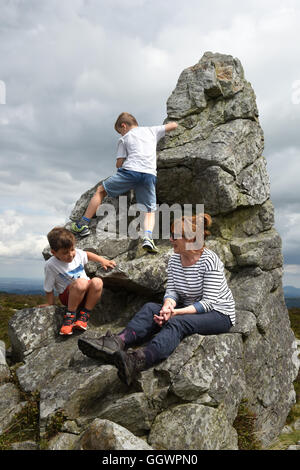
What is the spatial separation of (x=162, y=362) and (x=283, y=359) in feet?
18.0

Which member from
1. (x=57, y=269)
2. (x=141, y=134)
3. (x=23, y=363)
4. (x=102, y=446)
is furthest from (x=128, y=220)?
(x=102, y=446)

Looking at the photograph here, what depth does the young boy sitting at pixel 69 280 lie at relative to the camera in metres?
8.62

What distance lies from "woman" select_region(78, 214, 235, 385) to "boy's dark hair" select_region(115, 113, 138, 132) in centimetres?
474

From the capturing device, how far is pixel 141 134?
10.7m

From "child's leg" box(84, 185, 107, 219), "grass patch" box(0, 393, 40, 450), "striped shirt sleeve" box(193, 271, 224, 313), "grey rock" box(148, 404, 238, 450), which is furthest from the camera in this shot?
"child's leg" box(84, 185, 107, 219)

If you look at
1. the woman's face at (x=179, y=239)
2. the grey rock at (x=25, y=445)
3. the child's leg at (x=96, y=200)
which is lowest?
the grey rock at (x=25, y=445)

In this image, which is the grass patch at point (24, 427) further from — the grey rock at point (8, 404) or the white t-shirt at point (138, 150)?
the white t-shirt at point (138, 150)

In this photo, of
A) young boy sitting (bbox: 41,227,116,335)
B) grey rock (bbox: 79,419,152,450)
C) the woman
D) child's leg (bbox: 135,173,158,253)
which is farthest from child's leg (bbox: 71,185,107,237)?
grey rock (bbox: 79,419,152,450)

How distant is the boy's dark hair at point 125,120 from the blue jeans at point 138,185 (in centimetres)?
163

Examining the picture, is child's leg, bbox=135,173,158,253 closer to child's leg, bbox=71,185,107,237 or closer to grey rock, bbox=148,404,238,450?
child's leg, bbox=71,185,107,237

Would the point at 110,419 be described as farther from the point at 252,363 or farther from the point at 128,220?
the point at 128,220

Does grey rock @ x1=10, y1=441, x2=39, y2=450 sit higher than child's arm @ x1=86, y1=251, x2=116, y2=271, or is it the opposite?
child's arm @ x1=86, y1=251, x2=116, y2=271

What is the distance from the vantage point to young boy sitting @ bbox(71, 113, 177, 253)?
10.4 meters

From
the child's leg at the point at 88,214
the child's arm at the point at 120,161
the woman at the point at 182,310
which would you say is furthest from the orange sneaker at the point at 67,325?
the child's arm at the point at 120,161
